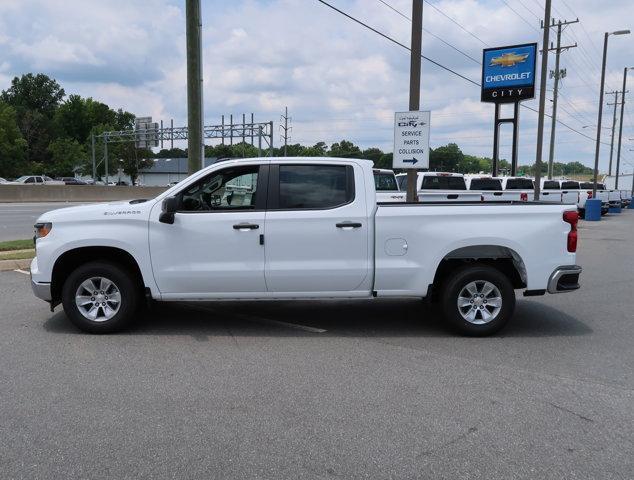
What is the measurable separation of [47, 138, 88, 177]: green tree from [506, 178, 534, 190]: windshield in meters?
71.1

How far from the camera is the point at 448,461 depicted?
3498 millimetres

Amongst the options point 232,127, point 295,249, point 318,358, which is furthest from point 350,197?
point 232,127

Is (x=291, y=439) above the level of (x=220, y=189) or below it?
below

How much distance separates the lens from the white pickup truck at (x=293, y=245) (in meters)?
6.05

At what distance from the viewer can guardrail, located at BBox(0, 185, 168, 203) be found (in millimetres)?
35250

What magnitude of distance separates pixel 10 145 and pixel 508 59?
60681 millimetres

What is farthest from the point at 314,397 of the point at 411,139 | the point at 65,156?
the point at 65,156

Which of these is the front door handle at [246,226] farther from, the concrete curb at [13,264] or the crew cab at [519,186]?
the crew cab at [519,186]

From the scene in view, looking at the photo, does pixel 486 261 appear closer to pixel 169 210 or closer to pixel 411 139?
pixel 169 210

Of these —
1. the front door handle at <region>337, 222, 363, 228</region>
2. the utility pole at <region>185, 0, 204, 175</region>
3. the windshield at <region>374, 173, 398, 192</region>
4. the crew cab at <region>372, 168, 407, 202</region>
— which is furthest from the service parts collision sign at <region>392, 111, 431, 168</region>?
the front door handle at <region>337, 222, 363, 228</region>

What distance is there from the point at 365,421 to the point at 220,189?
3.23 metres

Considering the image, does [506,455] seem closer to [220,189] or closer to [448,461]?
[448,461]

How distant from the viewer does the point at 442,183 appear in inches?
828

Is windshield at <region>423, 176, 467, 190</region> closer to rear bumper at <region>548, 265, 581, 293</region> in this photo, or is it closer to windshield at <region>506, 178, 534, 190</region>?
windshield at <region>506, 178, 534, 190</region>
